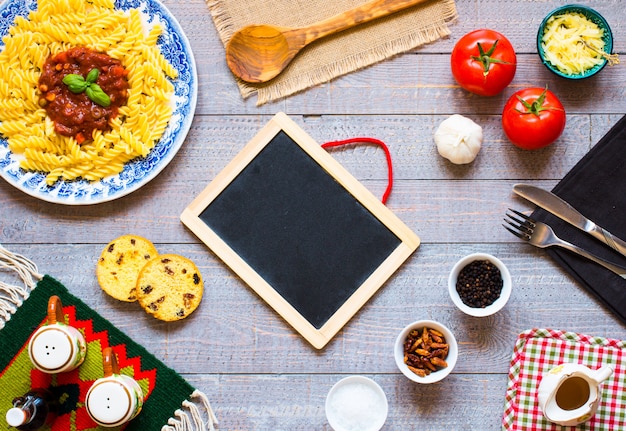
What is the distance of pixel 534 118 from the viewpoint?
5.28 ft

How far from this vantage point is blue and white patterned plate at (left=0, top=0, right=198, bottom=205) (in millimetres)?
1696

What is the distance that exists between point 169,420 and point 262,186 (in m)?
0.68

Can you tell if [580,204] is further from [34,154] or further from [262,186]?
[34,154]

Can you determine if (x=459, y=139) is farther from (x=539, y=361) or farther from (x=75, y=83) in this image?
(x=75, y=83)

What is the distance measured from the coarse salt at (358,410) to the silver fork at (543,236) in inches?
22.8

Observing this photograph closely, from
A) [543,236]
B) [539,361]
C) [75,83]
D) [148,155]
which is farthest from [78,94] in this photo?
[539,361]

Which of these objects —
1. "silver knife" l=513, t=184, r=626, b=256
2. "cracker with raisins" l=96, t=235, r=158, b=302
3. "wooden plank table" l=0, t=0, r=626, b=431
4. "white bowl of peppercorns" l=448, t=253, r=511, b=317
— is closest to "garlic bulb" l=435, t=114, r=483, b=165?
"wooden plank table" l=0, t=0, r=626, b=431

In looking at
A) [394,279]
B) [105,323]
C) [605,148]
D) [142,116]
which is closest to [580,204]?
[605,148]

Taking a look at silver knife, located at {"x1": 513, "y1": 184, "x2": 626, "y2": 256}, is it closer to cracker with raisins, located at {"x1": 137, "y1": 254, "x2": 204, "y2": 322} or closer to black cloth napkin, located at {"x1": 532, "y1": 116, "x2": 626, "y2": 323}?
black cloth napkin, located at {"x1": 532, "y1": 116, "x2": 626, "y2": 323}

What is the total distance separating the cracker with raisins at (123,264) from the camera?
171 centimetres

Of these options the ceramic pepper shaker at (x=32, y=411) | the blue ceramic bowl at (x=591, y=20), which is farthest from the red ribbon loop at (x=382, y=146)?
the ceramic pepper shaker at (x=32, y=411)

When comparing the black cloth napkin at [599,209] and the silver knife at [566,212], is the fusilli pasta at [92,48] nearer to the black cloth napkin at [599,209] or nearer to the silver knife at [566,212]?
the silver knife at [566,212]

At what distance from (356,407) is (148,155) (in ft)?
2.86

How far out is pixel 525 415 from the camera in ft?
5.59
